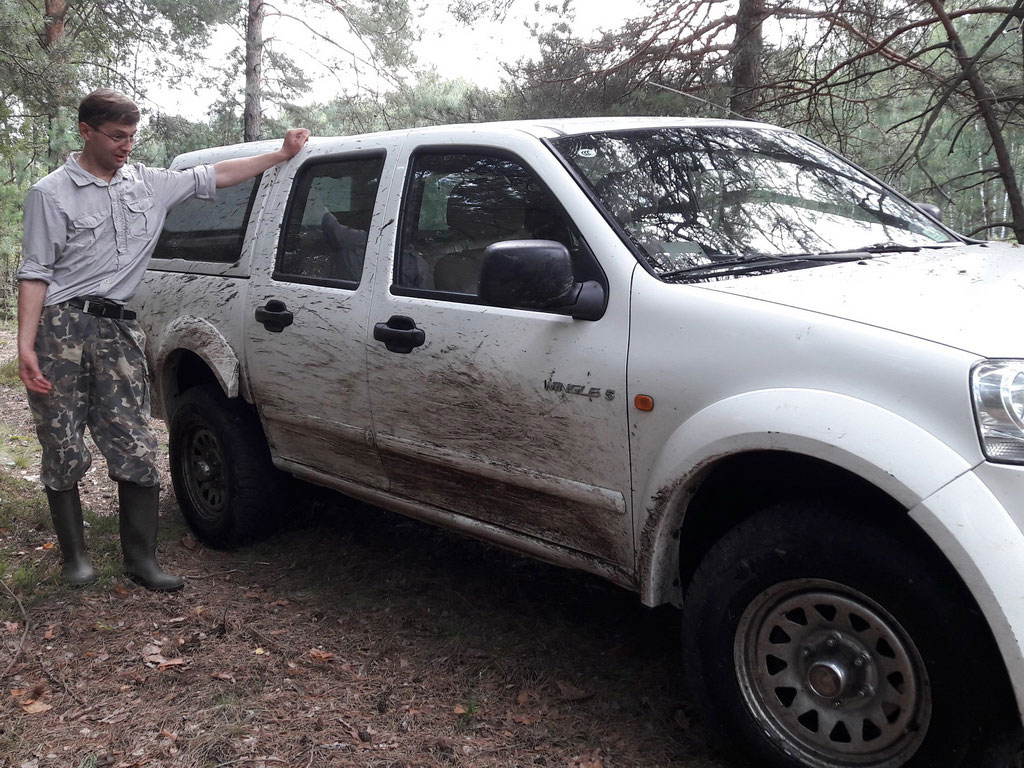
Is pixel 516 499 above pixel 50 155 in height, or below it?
below

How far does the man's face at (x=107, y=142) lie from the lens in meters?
3.92

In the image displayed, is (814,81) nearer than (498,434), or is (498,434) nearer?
(498,434)

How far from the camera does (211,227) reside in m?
4.81

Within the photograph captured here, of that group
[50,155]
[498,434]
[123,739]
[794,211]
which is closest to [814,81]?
[794,211]

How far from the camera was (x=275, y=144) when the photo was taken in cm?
474

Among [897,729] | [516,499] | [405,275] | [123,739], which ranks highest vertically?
[405,275]

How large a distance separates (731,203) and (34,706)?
292cm

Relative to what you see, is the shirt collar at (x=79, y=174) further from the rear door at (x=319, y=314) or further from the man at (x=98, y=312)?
the rear door at (x=319, y=314)

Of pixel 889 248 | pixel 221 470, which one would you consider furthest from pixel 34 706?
pixel 889 248

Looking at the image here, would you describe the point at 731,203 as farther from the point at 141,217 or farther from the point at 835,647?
the point at 141,217

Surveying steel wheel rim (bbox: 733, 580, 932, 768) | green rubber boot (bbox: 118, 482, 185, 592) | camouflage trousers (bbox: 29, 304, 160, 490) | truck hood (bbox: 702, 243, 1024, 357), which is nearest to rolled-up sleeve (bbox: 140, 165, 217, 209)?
camouflage trousers (bbox: 29, 304, 160, 490)

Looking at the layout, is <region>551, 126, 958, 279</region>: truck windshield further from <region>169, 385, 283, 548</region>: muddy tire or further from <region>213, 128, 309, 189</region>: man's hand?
<region>169, 385, 283, 548</region>: muddy tire

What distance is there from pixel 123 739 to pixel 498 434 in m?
1.55

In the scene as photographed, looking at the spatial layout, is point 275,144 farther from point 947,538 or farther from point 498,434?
point 947,538
